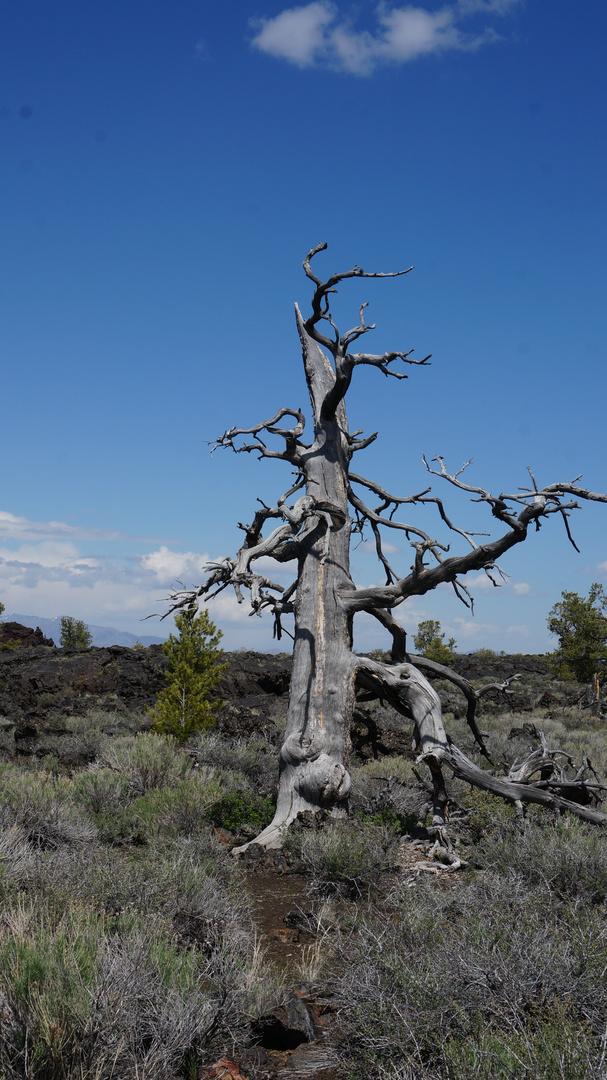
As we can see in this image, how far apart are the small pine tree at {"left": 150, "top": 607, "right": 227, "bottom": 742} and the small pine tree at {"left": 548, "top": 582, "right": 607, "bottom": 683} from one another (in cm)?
1513

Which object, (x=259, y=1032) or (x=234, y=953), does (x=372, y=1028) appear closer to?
(x=259, y=1032)

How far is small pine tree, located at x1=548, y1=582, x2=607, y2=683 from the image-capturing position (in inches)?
1054

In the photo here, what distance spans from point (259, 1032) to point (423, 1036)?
1107 mm

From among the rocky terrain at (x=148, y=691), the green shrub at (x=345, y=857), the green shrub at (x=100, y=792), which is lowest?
the green shrub at (x=345, y=857)

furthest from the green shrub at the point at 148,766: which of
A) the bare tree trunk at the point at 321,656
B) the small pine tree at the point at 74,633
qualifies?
the small pine tree at the point at 74,633

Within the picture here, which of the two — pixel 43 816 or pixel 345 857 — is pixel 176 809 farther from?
pixel 345 857

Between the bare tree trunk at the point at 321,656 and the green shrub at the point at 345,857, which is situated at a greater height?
the bare tree trunk at the point at 321,656

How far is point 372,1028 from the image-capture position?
145 inches

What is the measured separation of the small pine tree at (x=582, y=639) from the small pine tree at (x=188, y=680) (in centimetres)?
1513

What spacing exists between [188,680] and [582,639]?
16.5m

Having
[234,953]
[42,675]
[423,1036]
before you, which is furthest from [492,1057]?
[42,675]

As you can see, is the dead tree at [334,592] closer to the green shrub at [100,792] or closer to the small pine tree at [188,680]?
the green shrub at [100,792]

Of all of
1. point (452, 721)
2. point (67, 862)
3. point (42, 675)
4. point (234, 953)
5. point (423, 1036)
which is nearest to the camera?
point (423, 1036)

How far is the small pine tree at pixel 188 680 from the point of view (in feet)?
52.7
